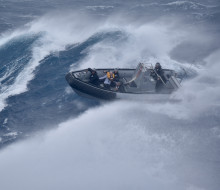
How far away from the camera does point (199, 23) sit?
33.2 metres

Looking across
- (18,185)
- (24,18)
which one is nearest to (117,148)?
(18,185)

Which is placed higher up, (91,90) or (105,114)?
(91,90)

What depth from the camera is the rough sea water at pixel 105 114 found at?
16.0 m

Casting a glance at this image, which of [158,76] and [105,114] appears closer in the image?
[105,114]

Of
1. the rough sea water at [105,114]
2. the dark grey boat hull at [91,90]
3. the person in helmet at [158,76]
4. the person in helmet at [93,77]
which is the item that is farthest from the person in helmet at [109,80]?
the person in helmet at [158,76]

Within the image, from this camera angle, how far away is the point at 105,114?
19.9 metres

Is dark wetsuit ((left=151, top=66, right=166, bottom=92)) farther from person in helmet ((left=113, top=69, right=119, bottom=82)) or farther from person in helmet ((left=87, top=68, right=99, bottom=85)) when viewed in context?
person in helmet ((left=87, top=68, right=99, bottom=85))

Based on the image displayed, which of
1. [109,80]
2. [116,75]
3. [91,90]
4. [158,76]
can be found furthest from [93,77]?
[158,76]

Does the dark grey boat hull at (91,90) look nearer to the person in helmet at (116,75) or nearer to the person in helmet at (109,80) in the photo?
the person in helmet at (109,80)

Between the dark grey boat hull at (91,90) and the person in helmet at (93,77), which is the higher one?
the person in helmet at (93,77)

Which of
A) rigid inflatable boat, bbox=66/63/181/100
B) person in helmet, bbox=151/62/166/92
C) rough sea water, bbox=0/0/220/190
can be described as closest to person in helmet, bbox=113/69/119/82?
rigid inflatable boat, bbox=66/63/181/100

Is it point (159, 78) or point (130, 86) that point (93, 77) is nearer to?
point (130, 86)

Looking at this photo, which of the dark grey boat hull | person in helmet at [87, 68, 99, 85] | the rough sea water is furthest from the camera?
person in helmet at [87, 68, 99, 85]

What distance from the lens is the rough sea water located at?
16.0 meters
